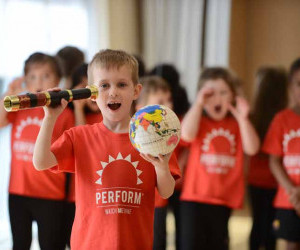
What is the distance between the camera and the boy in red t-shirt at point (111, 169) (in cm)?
116

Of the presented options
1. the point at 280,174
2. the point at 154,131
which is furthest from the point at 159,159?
the point at 280,174

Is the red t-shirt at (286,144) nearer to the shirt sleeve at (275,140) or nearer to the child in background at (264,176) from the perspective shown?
the shirt sleeve at (275,140)

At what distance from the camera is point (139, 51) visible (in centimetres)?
402

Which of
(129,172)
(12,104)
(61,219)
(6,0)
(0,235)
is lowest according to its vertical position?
(0,235)

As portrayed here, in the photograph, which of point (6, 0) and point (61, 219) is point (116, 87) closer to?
point (61, 219)

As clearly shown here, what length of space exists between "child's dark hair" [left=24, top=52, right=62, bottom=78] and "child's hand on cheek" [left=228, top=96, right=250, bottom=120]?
93 cm

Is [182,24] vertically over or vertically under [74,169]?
over

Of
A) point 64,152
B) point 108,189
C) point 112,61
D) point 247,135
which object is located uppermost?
point 112,61

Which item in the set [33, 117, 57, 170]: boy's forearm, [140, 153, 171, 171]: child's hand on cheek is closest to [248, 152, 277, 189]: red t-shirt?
[140, 153, 171, 171]: child's hand on cheek

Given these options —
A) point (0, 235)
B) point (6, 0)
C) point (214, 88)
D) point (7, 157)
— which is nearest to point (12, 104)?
point (214, 88)

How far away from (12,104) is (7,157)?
188 centimetres

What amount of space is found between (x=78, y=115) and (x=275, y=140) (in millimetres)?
1084

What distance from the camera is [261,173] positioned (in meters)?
2.57

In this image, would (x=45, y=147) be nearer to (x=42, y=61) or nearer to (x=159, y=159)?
(x=159, y=159)
